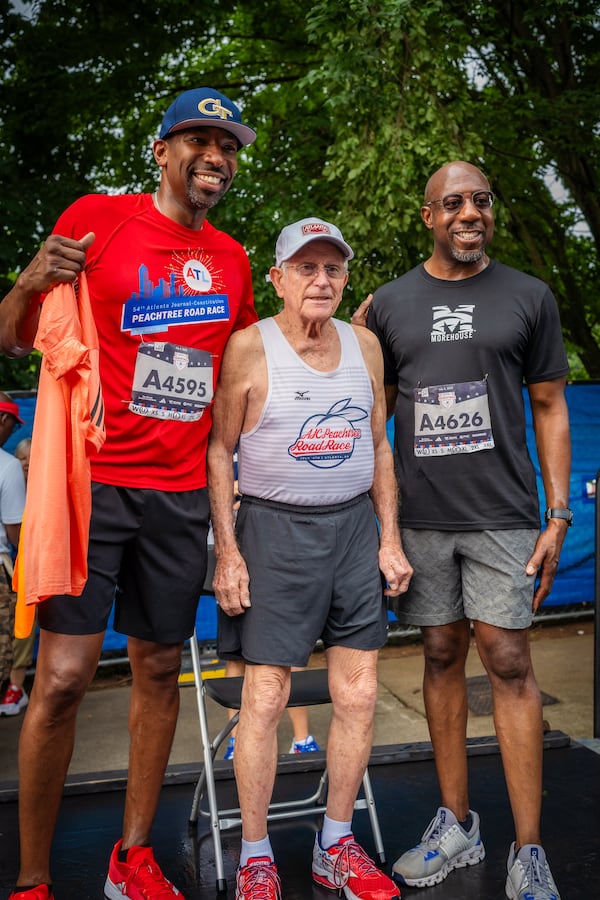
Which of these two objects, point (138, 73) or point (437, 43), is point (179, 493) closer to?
point (437, 43)

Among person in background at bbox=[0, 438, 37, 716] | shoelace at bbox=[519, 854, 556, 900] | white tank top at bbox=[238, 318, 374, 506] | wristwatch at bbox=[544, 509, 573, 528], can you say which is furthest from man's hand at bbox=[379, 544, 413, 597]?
person in background at bbox=[0, 438, 37, 716]

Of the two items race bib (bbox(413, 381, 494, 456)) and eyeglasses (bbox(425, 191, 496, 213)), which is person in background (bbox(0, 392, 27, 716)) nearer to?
race bib (bbox(413, 381, 494, 456))

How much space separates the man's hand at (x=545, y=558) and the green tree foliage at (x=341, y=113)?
13.4ft

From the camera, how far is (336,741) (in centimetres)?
288

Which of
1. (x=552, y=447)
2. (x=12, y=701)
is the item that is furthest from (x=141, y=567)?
(x=12, y=701)

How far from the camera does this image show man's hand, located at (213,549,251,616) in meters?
2.83

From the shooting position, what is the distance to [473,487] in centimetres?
297

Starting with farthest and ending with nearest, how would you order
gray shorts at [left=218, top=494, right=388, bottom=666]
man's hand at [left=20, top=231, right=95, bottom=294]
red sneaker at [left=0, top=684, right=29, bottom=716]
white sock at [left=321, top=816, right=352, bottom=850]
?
red sneaker at [left=0, top=684, right=29, bottom=716], white sock at [left=321, top=816, right=352, bottom=850], gray shorts at [left=218, top=494, right=388, bottom=666], man's hand at [left=20, top=231, right=95, bottom=294]

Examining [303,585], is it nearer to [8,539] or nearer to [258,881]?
[258,881]

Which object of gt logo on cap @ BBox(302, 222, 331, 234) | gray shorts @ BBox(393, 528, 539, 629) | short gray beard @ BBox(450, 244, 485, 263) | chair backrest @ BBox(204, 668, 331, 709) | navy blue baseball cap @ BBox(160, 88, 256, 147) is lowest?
chair backrest @ BBox(204, 668, 331, 709)

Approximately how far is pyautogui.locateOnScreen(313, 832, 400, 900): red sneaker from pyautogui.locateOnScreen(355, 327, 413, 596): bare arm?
0.79 m

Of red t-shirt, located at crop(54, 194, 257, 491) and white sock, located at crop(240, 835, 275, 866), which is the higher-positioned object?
red t-shirt, located at crop(54, 194, 257, 491)

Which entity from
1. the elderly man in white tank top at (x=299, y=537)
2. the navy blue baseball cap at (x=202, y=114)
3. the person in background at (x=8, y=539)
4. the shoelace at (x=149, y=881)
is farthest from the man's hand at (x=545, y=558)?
the person in background at (x=8, y=539)

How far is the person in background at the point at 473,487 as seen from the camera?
115 inches
